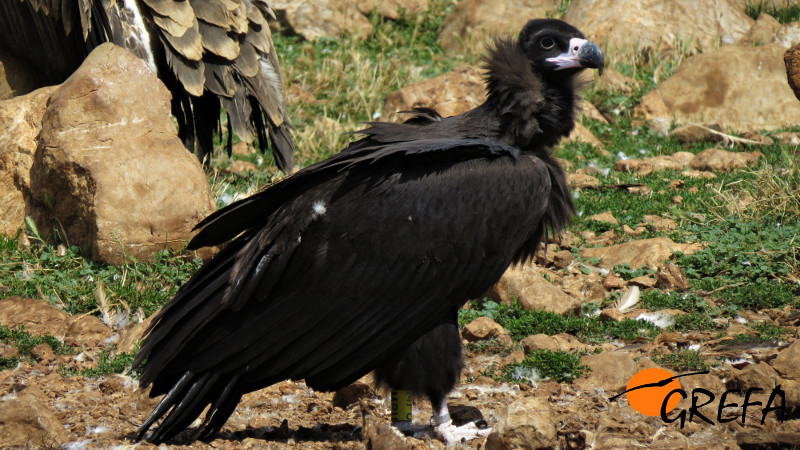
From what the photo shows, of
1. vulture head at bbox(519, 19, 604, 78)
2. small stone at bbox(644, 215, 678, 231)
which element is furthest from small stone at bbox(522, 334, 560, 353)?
small stone at bbox(644, 215, 678, 231)

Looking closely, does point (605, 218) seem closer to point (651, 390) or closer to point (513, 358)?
point (513, 358)

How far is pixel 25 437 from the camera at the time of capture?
12.5ft

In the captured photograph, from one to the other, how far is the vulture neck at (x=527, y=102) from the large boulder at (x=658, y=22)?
6315 mm

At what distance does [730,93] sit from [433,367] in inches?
232

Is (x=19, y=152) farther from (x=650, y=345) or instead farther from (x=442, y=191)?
(x=650, y=345)

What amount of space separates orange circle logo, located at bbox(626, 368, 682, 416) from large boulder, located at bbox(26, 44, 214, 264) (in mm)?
2874

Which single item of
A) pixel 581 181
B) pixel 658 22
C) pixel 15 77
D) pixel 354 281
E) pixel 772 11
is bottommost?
pixel 581 181

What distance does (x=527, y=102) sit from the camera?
4141 millimetres

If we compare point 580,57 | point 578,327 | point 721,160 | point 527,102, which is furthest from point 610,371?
point 721,160

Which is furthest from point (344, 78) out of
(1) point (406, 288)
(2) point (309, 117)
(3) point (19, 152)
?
(1) point (406, 288)

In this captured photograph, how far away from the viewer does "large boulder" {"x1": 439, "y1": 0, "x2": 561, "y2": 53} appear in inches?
441

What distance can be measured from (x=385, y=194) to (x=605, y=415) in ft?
4.27

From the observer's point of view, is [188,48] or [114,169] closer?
[114,169]

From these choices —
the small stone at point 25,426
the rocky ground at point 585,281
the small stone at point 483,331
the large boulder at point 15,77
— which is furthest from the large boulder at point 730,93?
the small stone at point 25,426
